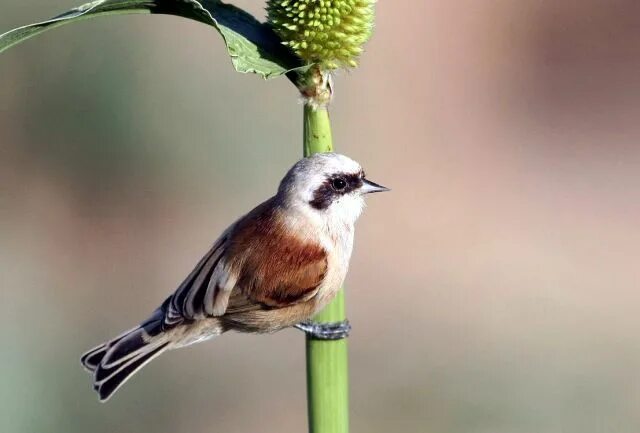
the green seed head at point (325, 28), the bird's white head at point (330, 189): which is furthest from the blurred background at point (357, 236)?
the green seed head at point (325, 28)

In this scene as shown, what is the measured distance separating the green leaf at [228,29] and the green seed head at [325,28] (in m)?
0.04

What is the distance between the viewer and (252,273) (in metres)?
2.47

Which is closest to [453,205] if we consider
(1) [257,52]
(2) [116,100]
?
(2) [116,100]

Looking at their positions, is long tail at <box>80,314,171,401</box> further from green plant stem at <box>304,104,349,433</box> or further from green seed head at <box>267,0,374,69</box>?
green seed head at <box>267,0,374,69</box>

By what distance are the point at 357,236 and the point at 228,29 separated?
14.8 ft

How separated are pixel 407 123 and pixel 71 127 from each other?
229 cm

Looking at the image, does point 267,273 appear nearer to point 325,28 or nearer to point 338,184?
point 338,184

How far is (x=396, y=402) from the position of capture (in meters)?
5.05

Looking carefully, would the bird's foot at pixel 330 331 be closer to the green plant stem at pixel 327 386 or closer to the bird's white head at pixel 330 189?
the green plant stem at pixel 327 386


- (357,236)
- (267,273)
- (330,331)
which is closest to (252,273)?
(267,273)

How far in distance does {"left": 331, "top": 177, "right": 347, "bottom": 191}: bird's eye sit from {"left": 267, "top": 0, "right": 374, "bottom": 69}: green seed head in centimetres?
56

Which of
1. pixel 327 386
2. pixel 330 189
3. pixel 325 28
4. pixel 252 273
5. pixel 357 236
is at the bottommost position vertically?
pixel 327 386

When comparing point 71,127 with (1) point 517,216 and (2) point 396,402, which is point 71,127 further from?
(1) point 517,216

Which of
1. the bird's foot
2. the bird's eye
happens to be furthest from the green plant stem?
the bird's eye
